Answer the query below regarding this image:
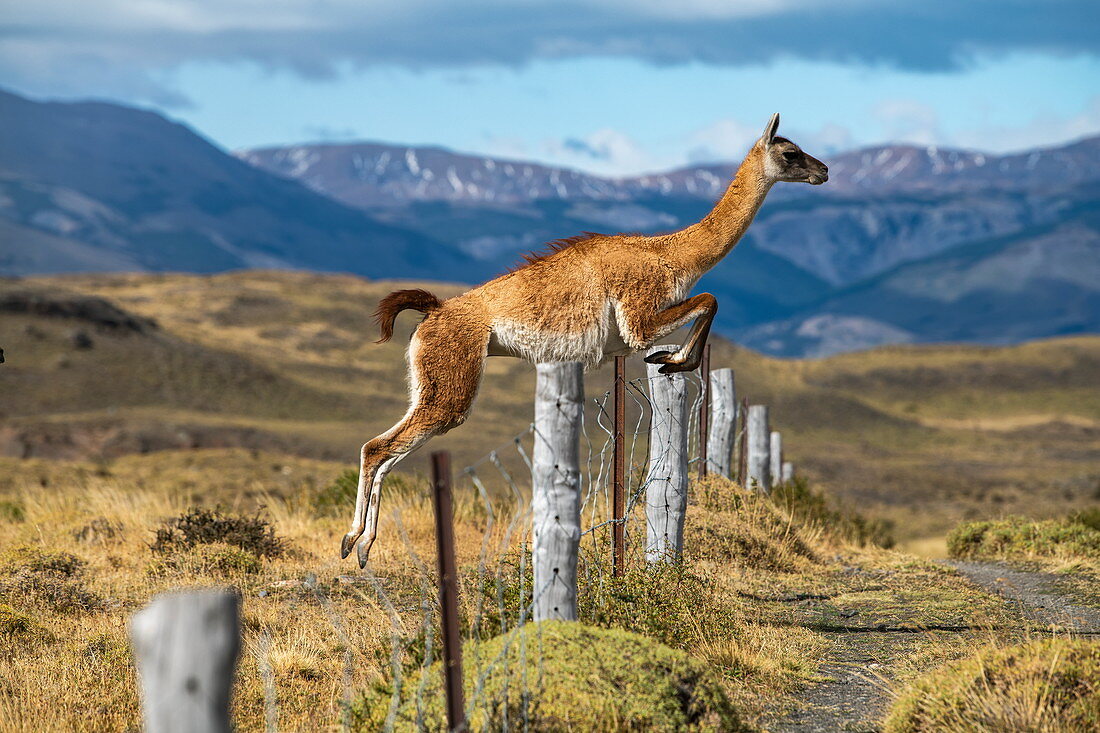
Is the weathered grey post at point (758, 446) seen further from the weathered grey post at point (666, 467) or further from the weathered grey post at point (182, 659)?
the weathered grey post at point (182, 659)

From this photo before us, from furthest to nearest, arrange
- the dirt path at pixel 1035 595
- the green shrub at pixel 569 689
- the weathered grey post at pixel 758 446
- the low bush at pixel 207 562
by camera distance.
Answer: the weathered grey post at pixel 758 446 < the low bush at pixel 207 562 < the dirt path at pixel 1035 595 < the green shrub at pixel 569 689

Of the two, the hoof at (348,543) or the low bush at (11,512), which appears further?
the low bush at (11,512)

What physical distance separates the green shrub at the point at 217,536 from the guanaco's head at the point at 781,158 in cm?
532

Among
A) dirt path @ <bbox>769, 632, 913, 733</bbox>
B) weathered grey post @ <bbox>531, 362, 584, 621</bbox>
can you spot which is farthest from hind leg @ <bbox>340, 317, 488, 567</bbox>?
dirt path @ <bbox>769, 632, 913, 733</bbox>

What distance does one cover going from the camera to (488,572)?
8742 mm

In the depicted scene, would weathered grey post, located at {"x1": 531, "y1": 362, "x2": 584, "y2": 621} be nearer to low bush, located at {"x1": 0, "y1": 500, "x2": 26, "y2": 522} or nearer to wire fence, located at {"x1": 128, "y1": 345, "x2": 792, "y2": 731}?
wire fence, located at {"x1": 128, "y1": 345, "x2": 792, "y2": 731}

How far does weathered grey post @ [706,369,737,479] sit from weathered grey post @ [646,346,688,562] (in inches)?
172

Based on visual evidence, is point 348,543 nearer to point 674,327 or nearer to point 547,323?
point 547,323

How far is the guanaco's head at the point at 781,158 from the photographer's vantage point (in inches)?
330

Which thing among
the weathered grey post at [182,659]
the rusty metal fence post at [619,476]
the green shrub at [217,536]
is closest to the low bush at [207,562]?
the green shrub at [217,536]

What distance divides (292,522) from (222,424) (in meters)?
34.7

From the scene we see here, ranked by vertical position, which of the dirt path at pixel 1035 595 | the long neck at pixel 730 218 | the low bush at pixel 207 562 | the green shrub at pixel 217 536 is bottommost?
the dirt path at pixel 1035 595

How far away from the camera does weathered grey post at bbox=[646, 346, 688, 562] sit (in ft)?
27.7

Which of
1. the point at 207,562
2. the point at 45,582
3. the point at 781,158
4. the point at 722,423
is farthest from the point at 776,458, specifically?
the point at 45,582
